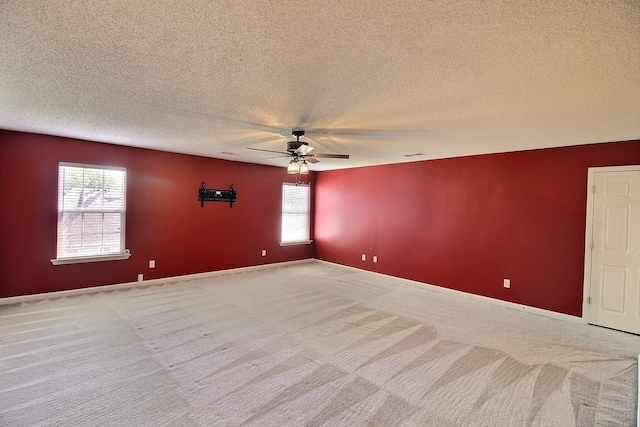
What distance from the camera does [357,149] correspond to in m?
4.71

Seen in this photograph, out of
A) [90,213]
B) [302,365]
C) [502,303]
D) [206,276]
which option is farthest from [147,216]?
[502,303]

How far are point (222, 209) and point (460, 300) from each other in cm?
477

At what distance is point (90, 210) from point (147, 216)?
31.8 inches

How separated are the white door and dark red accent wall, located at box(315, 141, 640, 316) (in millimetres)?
147

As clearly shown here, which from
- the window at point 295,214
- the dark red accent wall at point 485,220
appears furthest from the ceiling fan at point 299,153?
the window at point 295,214

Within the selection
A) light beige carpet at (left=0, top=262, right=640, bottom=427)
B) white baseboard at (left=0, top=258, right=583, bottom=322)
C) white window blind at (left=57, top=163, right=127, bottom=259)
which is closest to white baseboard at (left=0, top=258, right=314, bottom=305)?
white baseboard at (left=0, top=258, right=583, bottom=322)

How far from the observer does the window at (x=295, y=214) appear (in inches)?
290

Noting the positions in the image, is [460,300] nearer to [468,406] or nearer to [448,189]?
[448,189]

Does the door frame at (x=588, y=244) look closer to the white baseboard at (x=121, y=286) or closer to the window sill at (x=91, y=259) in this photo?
the white baseboard at (x=121, y=286)

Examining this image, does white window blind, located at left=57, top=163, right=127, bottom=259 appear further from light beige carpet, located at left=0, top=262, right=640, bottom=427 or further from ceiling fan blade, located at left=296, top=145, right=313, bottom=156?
ceiling fan blade, located at left=296, top=145, right=313, bottom=156

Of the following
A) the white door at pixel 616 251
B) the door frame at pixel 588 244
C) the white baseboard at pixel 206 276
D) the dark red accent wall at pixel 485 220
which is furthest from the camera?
the white baseboard at pixel 206 276

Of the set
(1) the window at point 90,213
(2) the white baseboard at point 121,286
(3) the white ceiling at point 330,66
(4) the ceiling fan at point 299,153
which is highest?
(3) the white ceiling at point 330,66

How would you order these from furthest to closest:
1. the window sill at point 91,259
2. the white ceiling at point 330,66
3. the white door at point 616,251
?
Answer: the window sill at point 91,259 → the white door at point 616,251 → the white ceiling at point 330,66

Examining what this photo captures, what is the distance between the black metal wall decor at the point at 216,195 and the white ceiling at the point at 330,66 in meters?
2.38
